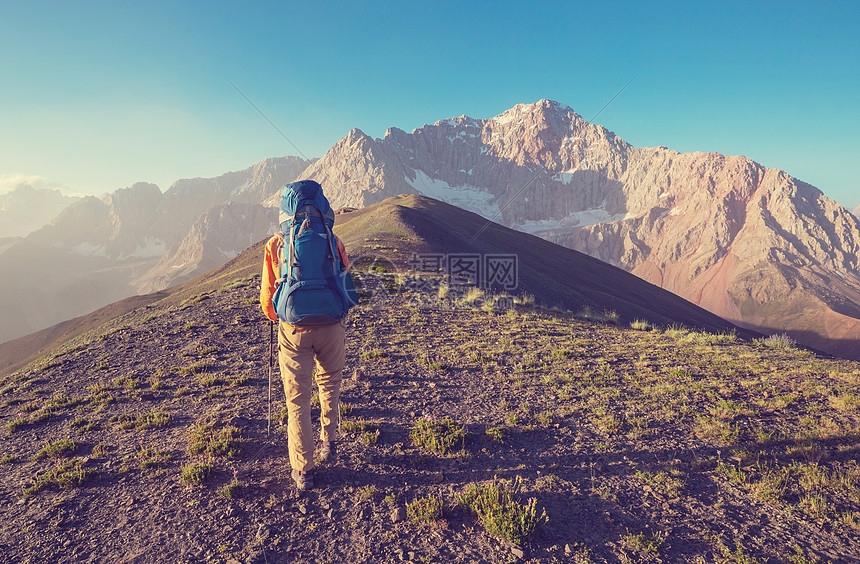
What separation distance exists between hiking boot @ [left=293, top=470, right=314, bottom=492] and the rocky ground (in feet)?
0.31

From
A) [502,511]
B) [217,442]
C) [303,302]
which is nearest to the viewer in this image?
[502,511]

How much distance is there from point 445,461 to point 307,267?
318 centimetres

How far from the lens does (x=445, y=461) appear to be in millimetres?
5012

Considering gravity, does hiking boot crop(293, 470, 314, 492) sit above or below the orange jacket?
below

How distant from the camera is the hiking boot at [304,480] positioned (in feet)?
14.4

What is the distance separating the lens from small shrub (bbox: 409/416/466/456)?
5270mm

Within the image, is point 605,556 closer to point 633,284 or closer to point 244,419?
point 244,419

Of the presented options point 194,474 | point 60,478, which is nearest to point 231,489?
point 194,474

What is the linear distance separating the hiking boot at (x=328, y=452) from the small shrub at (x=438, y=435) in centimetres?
116

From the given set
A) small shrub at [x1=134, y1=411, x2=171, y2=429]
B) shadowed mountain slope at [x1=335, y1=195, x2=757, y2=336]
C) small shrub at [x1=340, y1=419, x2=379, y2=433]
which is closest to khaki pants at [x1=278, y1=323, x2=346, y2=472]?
small shrub at [x1=340, y1=419, x2=379, y2=433]

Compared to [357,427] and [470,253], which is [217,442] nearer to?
[357,427]

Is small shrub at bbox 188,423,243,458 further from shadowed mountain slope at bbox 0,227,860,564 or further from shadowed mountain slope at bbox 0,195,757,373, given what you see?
shadowed mountain slope at bbox 0,195,757,373

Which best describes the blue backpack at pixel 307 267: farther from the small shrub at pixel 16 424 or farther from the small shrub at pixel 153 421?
the small shrub at pixel 16 424

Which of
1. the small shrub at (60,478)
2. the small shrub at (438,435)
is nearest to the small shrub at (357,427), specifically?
the small shrub at (438,435)
